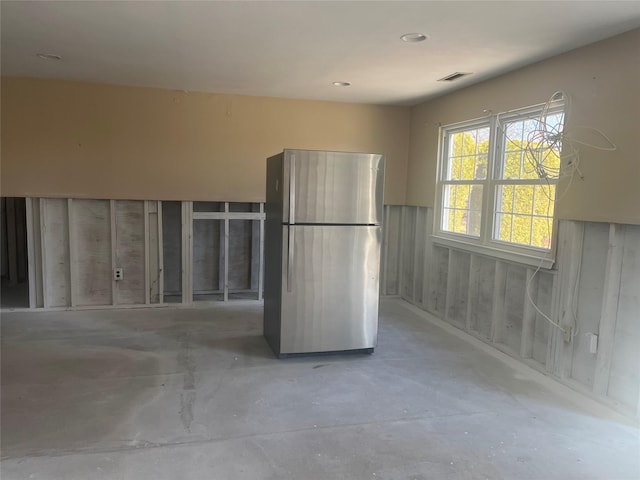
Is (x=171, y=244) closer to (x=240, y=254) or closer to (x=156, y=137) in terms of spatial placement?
(x=240, y=254)

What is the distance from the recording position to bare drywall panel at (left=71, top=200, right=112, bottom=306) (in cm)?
521

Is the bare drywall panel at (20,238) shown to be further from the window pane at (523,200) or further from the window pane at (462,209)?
the window pane at (523,200)

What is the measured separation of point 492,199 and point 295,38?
239 centimetres

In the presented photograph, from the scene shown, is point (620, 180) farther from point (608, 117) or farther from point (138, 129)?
point (138, 129)

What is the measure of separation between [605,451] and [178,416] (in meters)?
2.53

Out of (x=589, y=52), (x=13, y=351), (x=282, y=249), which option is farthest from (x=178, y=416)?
(x=589, y=52)

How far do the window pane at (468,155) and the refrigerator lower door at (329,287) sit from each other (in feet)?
4.98

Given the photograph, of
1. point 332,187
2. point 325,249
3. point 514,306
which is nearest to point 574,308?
point 514,306

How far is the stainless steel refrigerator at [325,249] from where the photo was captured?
12.2ft

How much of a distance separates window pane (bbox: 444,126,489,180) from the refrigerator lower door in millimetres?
1517

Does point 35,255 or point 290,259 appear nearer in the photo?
point 290,259

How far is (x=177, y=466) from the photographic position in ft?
7.59

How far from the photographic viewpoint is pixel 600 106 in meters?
3.19

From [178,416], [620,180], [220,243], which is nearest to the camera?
[178,416]
